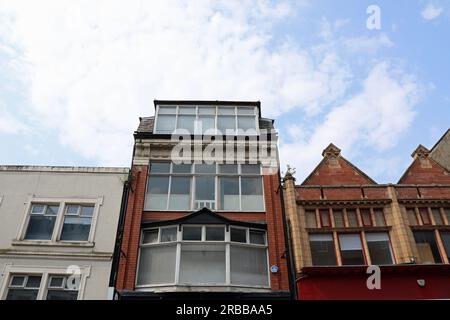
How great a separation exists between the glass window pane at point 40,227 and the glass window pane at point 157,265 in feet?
11.1

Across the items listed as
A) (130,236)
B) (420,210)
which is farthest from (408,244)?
(130,236)

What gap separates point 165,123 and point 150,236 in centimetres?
503

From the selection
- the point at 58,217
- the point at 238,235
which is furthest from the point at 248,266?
the point at 58,217

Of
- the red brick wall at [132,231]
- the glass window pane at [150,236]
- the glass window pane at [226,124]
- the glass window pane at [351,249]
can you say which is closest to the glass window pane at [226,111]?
the glass window pane at [226,124]

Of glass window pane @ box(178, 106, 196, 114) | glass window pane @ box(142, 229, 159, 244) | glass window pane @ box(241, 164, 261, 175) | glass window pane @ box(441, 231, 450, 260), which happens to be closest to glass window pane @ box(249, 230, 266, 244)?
glass window pane @ box(241, 164, 261, 175)

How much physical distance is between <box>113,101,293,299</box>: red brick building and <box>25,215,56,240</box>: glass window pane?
2.56 meters

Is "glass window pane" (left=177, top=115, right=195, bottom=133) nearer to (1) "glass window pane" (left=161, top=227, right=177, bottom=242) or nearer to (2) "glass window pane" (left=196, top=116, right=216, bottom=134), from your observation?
(2) "glass window pane" (left=196, top=116, right=216, bottom=134)

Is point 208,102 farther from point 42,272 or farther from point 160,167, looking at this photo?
point 42,272

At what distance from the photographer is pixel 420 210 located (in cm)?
1429

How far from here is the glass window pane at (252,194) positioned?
548 inches

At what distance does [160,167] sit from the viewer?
48.7 feet

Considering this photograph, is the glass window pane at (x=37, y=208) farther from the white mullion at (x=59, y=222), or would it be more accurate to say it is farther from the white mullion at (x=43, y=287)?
the white mullion at (x=43, y=287)

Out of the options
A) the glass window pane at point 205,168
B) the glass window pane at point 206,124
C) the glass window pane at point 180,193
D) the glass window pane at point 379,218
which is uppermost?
the glass window pane at point 206,124

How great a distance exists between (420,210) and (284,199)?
16.8 feet
